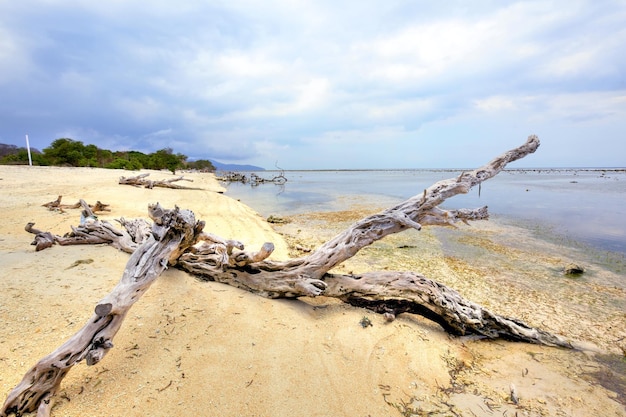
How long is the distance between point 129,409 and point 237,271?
2309mm

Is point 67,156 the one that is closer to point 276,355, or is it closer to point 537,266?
point 276,355

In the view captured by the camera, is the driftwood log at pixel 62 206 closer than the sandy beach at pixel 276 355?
No

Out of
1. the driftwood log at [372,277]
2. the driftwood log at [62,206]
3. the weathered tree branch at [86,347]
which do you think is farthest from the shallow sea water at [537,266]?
the driftwood log at [62,206]

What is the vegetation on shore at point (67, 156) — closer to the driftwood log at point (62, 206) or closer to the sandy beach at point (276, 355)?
the driftwood log at point (62, 206)

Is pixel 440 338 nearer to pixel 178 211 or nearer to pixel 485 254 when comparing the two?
pixel 178 211

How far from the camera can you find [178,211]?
132 inches

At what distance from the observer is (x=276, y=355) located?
334 cm

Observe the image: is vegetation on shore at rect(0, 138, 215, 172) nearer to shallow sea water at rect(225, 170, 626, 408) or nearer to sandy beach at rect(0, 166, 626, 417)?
shallow sea water at rect(225, 170, 626, 408)

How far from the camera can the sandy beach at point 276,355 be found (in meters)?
2.72

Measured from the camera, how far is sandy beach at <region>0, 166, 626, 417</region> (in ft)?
8.93

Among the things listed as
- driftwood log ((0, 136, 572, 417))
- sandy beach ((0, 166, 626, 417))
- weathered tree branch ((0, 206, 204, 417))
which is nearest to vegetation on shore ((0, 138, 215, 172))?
sandy beach ((0, 166, 626, 417))

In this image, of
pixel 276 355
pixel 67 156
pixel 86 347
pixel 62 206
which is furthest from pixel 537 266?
pixel 67 156

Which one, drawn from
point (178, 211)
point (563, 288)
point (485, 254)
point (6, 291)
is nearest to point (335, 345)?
point (178, 211)

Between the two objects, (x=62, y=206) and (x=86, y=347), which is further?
(x=62, y=206)
